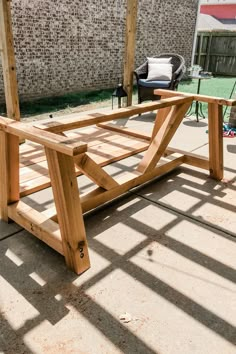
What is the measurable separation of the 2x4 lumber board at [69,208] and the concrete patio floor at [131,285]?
0.34 feet

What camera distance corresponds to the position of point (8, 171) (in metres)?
2.26

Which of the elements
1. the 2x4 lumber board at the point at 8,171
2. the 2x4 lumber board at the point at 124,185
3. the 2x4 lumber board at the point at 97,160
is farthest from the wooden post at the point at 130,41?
the 2x4 lumber board at the point at 8,171

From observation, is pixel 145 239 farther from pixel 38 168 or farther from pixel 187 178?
pixel 38 168

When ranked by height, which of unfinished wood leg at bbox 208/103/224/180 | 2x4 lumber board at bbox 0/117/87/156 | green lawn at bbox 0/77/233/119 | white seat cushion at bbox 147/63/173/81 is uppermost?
2x4 lumber board at bbox 0/117/87/156

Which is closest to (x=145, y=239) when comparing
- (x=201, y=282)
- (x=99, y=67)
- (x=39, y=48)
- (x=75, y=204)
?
(x=201, y=282)

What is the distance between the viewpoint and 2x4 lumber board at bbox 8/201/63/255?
2.06 m

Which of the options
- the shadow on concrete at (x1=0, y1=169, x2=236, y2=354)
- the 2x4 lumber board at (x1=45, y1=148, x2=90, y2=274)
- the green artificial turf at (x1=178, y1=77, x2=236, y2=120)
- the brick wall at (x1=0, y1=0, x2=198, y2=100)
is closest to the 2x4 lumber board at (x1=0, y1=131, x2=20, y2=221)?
the shadow on concrete at (x1=0, y1=169, x2=236, y2=354)

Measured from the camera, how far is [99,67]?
8.39 m

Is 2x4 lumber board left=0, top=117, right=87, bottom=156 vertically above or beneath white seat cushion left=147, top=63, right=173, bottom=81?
above

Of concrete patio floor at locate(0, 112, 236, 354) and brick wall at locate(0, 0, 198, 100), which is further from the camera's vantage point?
brick wall at locate(0, 0, 198, 100)

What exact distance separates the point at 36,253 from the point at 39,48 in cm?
589

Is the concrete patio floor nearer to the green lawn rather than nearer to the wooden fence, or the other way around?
the green lawn

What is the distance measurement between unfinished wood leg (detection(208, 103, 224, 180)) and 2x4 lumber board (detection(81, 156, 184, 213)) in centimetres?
41

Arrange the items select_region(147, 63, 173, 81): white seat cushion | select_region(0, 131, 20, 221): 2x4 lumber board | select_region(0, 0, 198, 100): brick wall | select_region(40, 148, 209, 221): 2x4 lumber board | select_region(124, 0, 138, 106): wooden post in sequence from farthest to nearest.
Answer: select_region(0, 0, 198, 100): brick wall → select_region(147, 63, 173, 81): white seat cushion → select_region(124, 0, 138, 106): wooden post → select_region(40, 148, 209, 221): 2x4 lumber board → select_region(0, 131, 20, 221): 2x4 lumber board
